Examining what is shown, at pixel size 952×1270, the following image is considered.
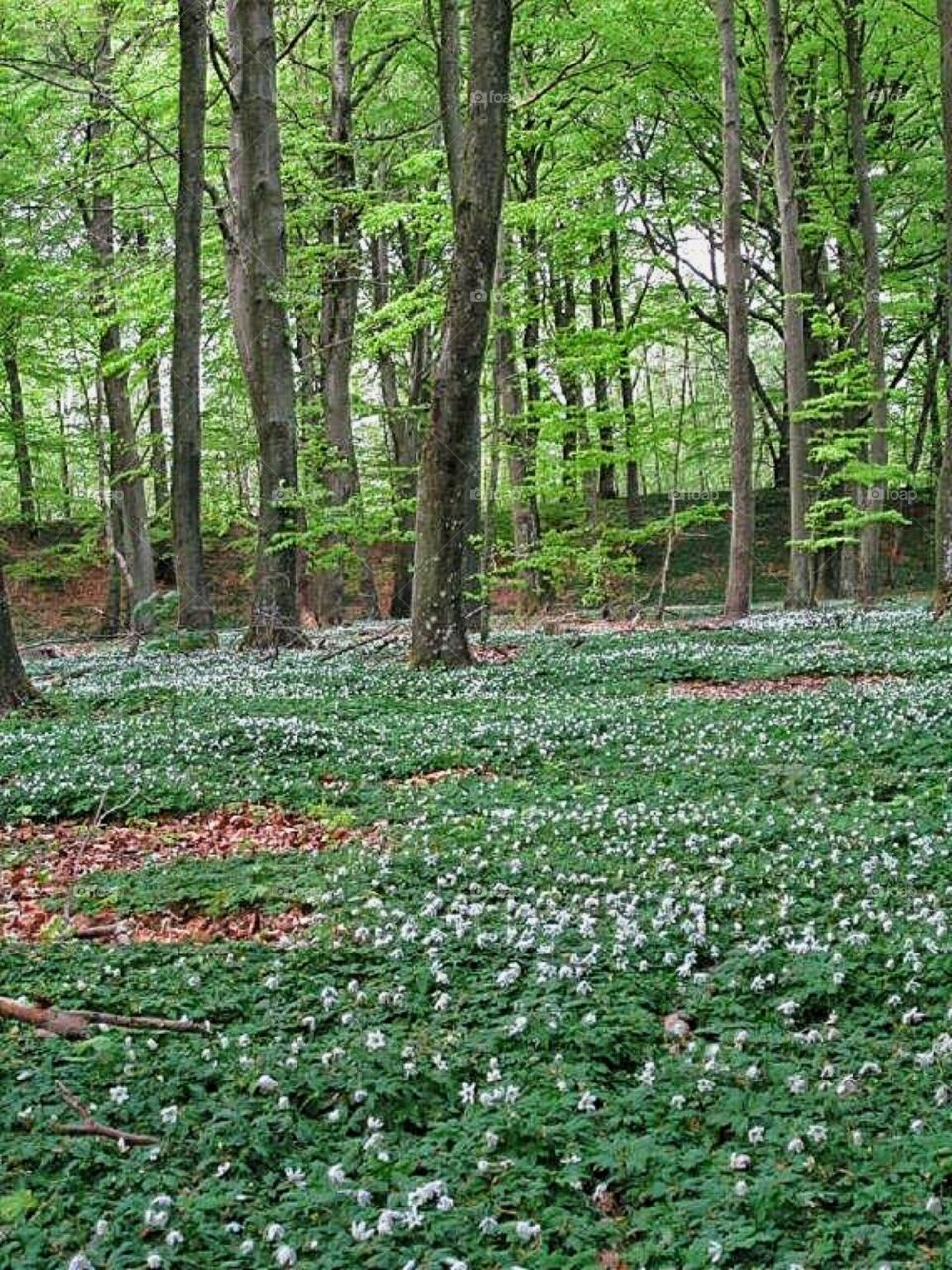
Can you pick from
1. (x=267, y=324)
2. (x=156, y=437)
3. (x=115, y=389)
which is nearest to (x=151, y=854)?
(x=267, y=324)

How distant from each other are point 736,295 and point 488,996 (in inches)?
657

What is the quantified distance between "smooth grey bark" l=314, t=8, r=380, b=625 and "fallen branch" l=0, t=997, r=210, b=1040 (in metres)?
16.1

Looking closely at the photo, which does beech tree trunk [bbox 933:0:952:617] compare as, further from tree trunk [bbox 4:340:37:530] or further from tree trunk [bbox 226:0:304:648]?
tree trunk [bbox 4:340:37:530]

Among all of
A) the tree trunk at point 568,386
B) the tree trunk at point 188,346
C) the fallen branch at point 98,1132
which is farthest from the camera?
the tree trunk at point 568,386

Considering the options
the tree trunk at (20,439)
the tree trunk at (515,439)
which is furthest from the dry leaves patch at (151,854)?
the tree trunk at (20,439)

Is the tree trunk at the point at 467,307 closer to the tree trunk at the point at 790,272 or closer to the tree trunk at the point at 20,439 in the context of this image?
the tree trunk at the point at 790,272

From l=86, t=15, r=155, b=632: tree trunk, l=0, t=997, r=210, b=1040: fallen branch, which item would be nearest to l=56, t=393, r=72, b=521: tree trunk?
l=86, t=15, r=155, b=632: tree trunk

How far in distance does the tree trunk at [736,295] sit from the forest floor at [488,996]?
32.8 feet

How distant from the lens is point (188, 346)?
17.4 metres

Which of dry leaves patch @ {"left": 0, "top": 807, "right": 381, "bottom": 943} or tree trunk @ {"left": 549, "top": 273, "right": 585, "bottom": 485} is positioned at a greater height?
tree trunk @ {"left": 549, "top": 273, "right": 585, "bottom": 485}

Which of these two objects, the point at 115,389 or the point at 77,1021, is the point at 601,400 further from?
the point at 77,1021

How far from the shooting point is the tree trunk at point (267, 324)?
16469 millimetres

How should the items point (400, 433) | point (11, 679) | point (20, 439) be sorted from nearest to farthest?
point (11, 679)
point (20, 439)
point (400, 433)

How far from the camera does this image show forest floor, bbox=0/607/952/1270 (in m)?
2.99
